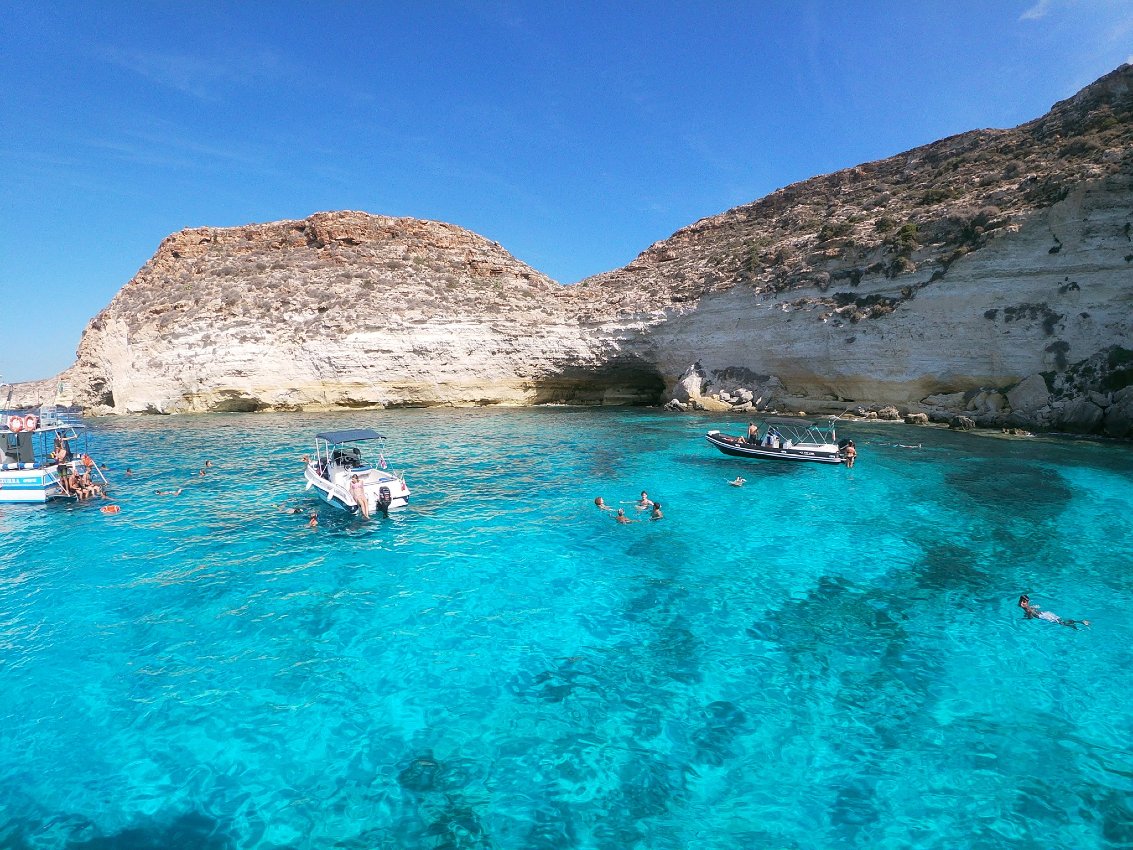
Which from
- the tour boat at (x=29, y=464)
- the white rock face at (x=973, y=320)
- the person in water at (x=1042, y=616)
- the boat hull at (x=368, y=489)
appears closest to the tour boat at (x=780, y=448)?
the white rock face at (x=973, y=320)

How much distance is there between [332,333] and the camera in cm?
4422

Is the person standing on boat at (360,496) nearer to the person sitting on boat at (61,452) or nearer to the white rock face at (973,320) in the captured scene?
the person sitting on boat at (61,452)

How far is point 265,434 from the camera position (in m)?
33.7

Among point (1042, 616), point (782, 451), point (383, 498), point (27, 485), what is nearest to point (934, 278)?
point (782, 451)

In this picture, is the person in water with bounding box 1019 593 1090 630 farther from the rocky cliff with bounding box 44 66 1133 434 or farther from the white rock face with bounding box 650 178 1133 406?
the white rock face with bounding box 650 178 1133 406

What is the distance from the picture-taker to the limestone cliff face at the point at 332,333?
44250mm

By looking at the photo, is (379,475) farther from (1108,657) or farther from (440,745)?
(1108,657)

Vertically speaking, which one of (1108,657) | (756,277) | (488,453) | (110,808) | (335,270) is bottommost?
(1108,657)

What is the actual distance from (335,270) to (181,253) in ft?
58.1

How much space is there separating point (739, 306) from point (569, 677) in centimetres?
3745

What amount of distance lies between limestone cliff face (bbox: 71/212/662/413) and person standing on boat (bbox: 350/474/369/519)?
29.9 meters

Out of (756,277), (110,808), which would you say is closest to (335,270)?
(756,277)

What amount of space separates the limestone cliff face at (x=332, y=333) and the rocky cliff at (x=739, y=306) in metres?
0.19

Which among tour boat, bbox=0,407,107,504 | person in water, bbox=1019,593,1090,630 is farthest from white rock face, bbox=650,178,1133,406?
tour boat, bbox=0,407,107,504
